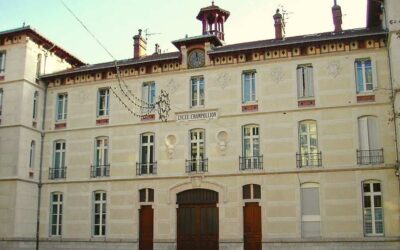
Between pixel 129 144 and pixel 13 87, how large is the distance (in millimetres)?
6900

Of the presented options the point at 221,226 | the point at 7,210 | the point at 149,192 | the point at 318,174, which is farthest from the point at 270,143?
the point at 7,210

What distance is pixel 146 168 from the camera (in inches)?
1056

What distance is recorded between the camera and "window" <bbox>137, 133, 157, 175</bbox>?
26.7 metres

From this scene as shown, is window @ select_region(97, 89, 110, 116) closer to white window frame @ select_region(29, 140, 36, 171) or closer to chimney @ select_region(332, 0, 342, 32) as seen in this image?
white window frame @ select_region(29, 140, 36, 171)

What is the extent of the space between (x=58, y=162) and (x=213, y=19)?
1150cm

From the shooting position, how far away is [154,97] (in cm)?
2756

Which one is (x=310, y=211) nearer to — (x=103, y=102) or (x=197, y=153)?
(x=197, y=153)

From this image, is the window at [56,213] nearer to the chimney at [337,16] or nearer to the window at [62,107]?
the window at [62,107]

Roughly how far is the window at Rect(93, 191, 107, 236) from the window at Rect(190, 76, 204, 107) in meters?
6.64

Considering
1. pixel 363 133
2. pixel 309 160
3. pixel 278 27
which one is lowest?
pixel 309 160

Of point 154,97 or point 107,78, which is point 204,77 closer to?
point 154,97

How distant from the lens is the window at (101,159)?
27531mm

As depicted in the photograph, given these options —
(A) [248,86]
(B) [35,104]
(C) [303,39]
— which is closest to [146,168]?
(A) [248,86]

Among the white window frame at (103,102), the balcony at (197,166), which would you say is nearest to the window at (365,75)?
the balcony at (197,166)
